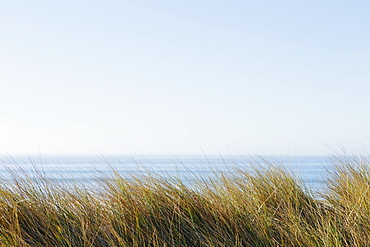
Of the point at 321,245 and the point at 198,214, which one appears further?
the point at 198,214

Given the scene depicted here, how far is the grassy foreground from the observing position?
8.36 feet

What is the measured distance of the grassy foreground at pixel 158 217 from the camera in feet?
8.36

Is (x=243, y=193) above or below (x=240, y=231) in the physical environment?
above

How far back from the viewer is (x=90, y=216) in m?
2.77

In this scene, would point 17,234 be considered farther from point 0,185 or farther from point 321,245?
point 321,245

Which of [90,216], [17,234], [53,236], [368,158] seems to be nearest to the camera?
[17,234]

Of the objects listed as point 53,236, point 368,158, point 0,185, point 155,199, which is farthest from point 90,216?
point 368,158

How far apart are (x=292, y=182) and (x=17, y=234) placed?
2.34 metres

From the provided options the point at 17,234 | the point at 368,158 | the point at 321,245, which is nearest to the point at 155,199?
the point at 17,234

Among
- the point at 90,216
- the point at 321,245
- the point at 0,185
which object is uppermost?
the point at 0,185

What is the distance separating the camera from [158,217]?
280 centimetres

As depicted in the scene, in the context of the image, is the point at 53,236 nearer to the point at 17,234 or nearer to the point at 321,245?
the point at 17,234

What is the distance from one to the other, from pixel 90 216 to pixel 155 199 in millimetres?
482

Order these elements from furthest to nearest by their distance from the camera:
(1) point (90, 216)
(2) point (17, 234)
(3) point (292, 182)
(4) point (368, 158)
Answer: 1. (4) point (368, 158)
2. (3) point (292, 182)
3. (1) point (90, 216)
4. (2) point (17, 234)
